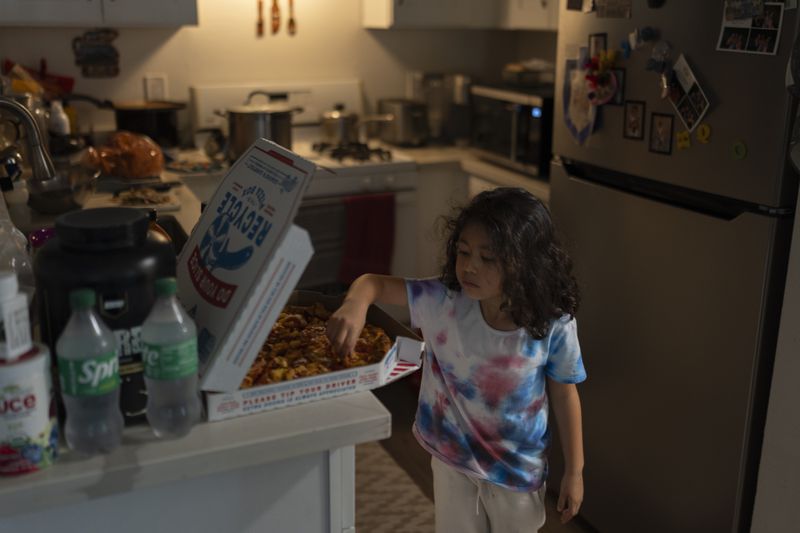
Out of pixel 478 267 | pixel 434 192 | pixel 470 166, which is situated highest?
pixel 478 267

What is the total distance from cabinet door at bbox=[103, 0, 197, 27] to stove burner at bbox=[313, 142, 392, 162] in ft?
2.37

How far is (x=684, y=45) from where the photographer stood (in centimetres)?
194

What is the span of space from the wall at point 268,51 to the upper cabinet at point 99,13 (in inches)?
16.1

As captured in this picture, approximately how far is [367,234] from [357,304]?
2149 mm

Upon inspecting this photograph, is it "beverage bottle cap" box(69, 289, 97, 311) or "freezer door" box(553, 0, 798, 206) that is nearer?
"beverage bottle cap" box(69, 289, 97, 311)

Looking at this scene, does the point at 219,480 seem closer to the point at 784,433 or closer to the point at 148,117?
the point at 784,433

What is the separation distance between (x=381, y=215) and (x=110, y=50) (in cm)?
131

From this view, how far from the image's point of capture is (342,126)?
3.67 m

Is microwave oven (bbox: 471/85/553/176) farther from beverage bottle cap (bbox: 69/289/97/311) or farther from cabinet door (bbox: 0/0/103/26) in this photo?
beverage bottle cap (bbox: 69/289/97/311)

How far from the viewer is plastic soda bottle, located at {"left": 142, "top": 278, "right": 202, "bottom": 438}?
0.93 m

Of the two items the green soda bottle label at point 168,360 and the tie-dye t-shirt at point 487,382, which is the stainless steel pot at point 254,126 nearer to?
the tie-dye t-shirt at point 487,382

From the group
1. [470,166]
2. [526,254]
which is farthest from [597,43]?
[470,166]

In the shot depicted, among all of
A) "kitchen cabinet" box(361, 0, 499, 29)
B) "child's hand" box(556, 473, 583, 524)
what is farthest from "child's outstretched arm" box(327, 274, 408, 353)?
"kitchen cabinet" box(361, 0, 499, 29)

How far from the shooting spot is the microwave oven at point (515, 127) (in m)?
3.10
